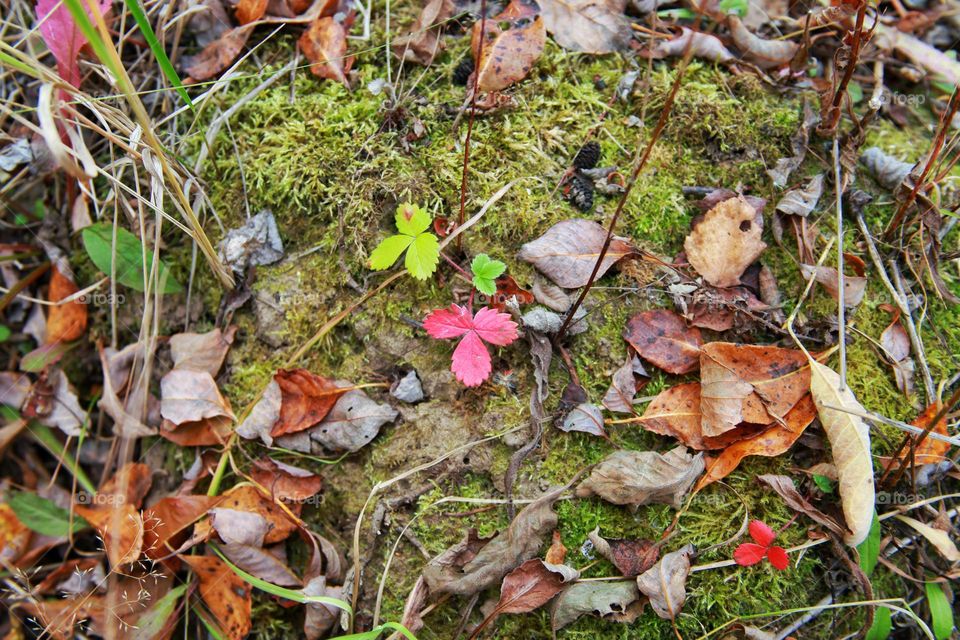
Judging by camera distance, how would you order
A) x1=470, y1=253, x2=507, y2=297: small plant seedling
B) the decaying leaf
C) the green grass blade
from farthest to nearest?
x1=470, y1=253, x2=507, y2=297: small plant seedling
the decaying leaf
the green grass blade

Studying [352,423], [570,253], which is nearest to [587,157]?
[570,253]

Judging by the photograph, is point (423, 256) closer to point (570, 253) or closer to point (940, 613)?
point (570, 253)

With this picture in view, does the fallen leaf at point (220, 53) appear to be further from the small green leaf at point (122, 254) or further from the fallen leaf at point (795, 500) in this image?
the fallen leaf at point (795, 500)

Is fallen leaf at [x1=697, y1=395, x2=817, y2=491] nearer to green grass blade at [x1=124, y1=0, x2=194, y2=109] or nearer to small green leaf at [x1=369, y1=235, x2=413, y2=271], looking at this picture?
small green leaf at [x1=369, y1=235, x2=413, y2=271]

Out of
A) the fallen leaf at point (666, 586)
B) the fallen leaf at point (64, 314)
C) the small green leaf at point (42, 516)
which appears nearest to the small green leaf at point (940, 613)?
the fallen leaf at point (666, 586)

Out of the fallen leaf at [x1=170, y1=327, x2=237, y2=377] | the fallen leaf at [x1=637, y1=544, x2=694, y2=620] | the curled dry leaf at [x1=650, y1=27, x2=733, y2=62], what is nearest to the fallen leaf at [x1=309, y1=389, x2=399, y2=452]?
the fallen leaf at [x1=170, y1=327, x2=237, y2=377]
